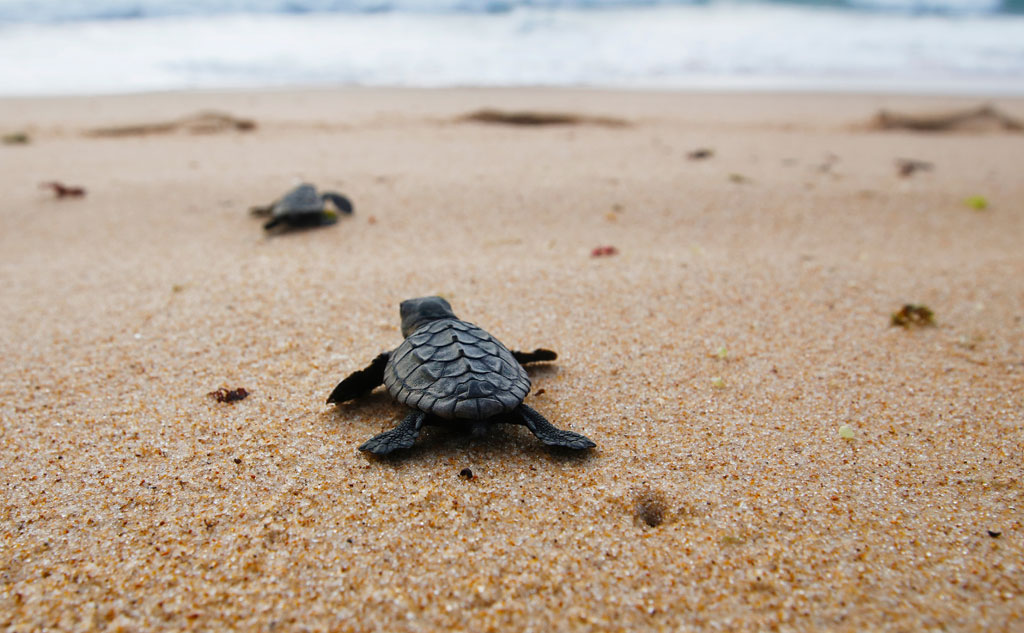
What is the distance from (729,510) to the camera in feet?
6.42

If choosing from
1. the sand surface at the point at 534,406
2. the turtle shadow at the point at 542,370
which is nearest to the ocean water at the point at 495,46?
the sand surface at the point at 534,406

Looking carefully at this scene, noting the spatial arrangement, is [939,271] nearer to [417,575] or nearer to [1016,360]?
[1016,360]

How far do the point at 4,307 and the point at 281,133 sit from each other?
414 cm

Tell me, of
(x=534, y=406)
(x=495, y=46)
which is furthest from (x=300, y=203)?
(x=495, y=46)

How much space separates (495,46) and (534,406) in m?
12.5

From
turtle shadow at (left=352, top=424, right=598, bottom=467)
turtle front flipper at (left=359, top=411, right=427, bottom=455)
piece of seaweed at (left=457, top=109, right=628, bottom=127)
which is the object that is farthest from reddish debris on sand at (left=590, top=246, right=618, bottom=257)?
piece of seaweed at (left=457, top=109, right=628, bottom=127)

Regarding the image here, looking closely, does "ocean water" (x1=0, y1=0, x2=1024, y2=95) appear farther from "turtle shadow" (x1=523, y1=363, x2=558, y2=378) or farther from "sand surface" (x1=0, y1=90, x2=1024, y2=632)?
"turtle shadow" (x1=523, y1=363, x2=558, y2=378)

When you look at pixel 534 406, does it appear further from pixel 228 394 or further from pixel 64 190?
pixel 64 190

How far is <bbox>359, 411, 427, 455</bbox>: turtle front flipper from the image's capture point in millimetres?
2098

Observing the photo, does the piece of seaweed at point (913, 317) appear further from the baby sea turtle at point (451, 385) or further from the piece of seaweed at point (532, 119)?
the piece of seaweed at point (532, 119)

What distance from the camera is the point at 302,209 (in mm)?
4297

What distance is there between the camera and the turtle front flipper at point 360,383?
2.35 meters

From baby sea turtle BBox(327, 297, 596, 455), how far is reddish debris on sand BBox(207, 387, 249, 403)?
0.41m

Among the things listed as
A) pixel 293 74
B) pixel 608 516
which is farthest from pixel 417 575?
pixel 293 74
